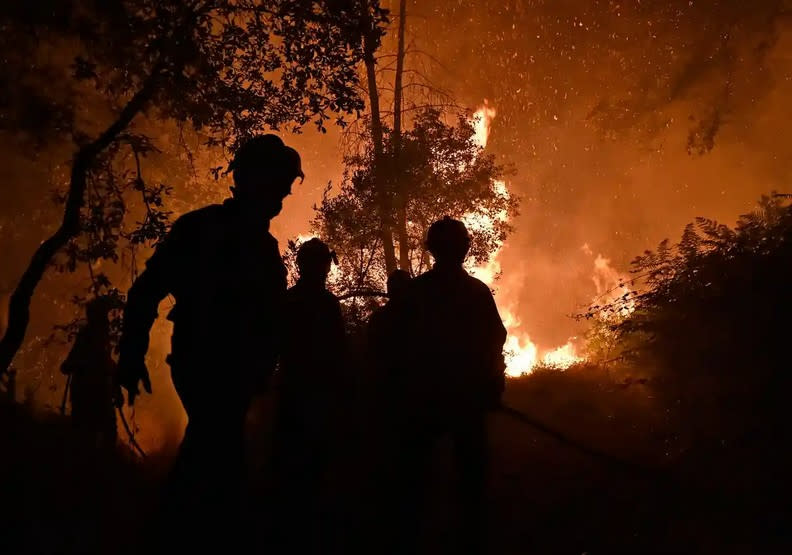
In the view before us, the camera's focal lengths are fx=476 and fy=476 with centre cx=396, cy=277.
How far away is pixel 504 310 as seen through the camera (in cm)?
4000

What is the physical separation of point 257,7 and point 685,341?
22.8ft

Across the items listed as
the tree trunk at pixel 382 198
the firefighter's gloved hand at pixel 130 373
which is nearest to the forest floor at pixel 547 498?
the firefighter's gloved hand at pixel 130 373

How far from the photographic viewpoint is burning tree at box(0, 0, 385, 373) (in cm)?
630

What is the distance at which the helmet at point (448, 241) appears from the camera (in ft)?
11.3

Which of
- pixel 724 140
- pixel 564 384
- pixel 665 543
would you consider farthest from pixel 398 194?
pixel 724 140

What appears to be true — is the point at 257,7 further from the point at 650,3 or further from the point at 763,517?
the point at 650,3

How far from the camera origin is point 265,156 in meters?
Result: 2.43

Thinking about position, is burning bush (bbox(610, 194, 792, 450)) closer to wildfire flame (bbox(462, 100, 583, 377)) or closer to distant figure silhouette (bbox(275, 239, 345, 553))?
distant figure silhouette (bbox(275, 239, 345, 553))

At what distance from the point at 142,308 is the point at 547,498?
4.26 m

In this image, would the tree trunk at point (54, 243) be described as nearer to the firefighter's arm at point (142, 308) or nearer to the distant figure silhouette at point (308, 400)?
the distant figure silhouette at point (308, 400)

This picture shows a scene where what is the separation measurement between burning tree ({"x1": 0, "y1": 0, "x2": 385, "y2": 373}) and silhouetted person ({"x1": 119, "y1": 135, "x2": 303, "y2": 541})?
4794 mm

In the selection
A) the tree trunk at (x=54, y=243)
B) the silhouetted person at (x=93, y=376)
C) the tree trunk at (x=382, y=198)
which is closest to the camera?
the tree trunk at (x=54, y=243)

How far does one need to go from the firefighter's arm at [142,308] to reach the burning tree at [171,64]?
194 inches

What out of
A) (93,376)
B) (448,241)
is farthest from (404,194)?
(448,241)
